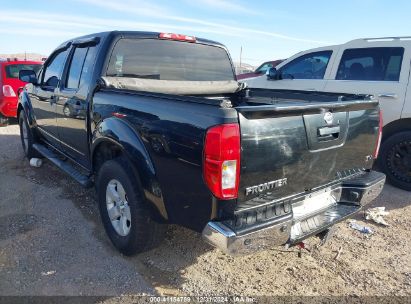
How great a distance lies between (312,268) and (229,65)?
271cm

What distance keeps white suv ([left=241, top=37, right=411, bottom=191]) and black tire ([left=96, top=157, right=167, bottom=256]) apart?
3.82 m

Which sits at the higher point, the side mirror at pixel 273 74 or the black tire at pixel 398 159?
the side mirror at pixel 273 74

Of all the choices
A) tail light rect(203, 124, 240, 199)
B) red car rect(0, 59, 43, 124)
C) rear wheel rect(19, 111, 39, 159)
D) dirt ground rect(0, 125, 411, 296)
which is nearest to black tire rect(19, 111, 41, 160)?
rear wheel rect(19, 111, 39, 159)

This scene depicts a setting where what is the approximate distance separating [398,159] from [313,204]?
3.10 m

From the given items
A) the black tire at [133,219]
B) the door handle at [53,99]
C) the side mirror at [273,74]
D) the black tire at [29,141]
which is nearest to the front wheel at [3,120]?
the black tire at [29,141]

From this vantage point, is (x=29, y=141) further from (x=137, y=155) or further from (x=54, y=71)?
(x=137, y=155)

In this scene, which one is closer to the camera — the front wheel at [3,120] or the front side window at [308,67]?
the front side window at [308,67]

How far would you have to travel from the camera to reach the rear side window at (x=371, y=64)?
5160 millimetres

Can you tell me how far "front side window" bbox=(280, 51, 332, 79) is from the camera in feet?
19.6

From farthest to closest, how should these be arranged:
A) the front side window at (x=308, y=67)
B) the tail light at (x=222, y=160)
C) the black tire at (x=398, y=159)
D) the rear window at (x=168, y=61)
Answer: the front side window at (x=308, y=67) < the black tire at (x=398, y=159) < the rear window at (x=168, y=61) < the tail light at (x=222, y=160)

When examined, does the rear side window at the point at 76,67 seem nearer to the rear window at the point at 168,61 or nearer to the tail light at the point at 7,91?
the rear window at the point at 168,61

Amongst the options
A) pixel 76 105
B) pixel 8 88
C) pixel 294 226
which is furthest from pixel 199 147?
pixel 8 88

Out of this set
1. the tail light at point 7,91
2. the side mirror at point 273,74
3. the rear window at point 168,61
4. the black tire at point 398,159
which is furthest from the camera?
the tail light at point 7,91

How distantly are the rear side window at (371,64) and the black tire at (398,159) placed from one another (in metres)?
0.90
